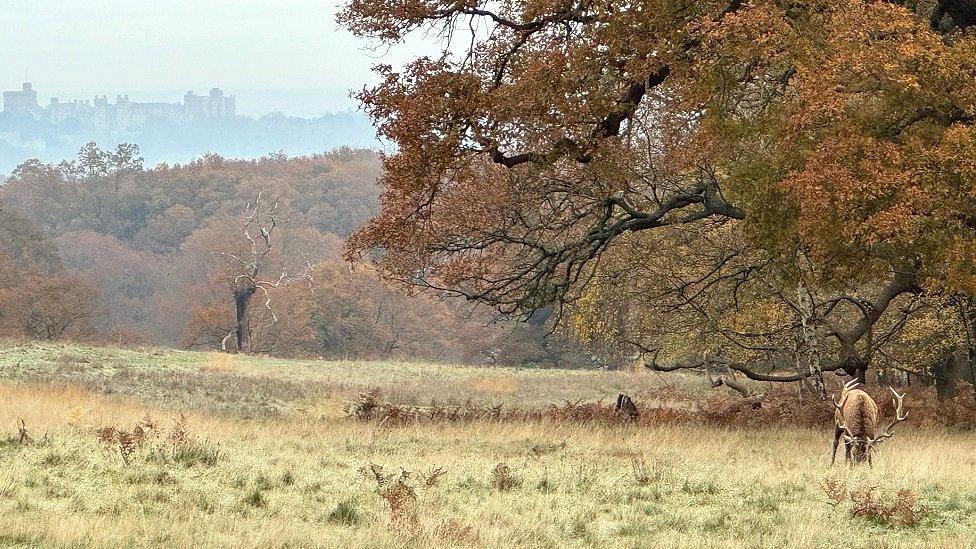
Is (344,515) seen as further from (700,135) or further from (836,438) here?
(700,135)

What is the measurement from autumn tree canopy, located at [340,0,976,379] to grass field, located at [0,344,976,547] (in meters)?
2.85

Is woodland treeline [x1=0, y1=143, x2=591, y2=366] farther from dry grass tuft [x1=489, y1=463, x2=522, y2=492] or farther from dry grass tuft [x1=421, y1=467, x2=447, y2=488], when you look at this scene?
dry grass tuft [x1=489, y1=463, x2=522, y2=492]

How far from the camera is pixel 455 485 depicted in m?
11.0

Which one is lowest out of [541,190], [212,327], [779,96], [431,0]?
[212,327]

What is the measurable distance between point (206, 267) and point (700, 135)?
7484 centimetres

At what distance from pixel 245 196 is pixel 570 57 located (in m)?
104

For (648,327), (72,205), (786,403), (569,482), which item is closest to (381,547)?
Result: (569,482)

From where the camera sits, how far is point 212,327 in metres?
67.4

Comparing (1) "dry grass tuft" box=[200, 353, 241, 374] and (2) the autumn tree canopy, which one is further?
(1) "dry grass tuft" box=[200, 353, 241, 374]

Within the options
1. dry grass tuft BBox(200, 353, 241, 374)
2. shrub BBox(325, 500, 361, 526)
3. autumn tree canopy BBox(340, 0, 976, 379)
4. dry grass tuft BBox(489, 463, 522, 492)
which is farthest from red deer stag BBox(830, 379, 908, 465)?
dry grass tuft BBox(200, 353, 241, 374)

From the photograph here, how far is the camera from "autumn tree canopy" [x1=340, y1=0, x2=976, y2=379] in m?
13.4

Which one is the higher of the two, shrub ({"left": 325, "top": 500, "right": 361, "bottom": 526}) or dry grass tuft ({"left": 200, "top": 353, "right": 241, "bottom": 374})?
shrub ({"left": 325, "top": 500, "right": 361, "bottom": 526})

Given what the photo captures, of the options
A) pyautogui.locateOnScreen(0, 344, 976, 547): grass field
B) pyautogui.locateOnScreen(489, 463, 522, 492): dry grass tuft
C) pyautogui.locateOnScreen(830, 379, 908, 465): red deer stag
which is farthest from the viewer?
pyautogui.locateOnScreen(830, 379, 908, 465): red deer stag

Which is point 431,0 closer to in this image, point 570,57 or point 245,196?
point 570,57
